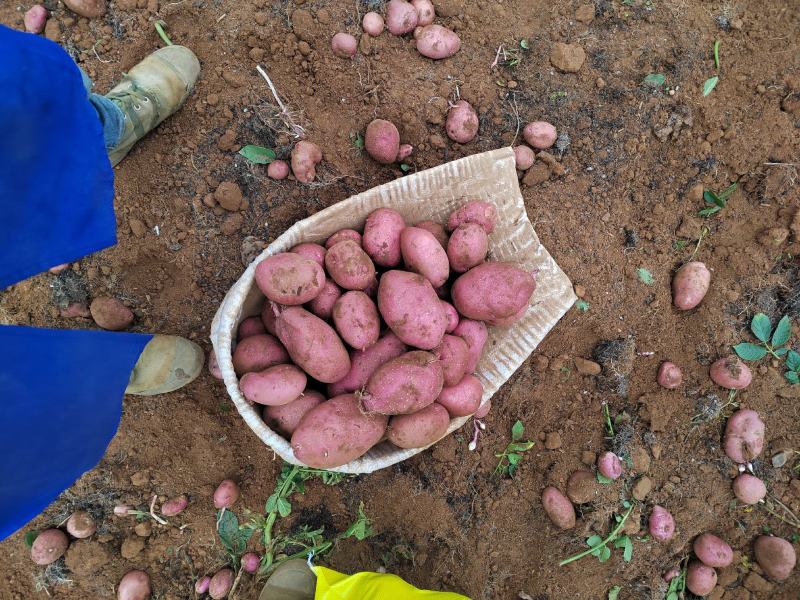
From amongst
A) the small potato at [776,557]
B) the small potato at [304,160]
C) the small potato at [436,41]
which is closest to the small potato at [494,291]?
Result: the small potato at [304,160]

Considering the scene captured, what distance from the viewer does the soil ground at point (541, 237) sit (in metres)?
2.04

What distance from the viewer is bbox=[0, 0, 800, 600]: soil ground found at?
6.70ft

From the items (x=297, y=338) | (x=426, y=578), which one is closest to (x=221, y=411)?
(x=297, y=338)

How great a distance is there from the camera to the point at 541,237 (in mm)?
2189

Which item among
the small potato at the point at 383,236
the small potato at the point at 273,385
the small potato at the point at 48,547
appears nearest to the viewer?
the small potato at the point at 273,385

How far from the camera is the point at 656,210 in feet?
7.33

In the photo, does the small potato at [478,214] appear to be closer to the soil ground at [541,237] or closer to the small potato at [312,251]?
the soil ground at [541,237]

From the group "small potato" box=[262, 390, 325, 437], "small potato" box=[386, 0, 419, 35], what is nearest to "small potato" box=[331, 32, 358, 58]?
"small potato" box=[386, 0, 419, 35]

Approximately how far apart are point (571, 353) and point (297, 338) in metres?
1.27

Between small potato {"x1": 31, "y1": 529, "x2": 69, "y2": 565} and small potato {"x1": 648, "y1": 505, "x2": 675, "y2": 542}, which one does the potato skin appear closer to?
small potato {"x1": 31, "y1": 529, "x2": 69, "y2": 565}

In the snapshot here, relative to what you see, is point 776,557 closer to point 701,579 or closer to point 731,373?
point 701,579


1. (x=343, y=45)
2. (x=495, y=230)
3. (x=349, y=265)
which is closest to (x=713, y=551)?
(x=495, y=230)

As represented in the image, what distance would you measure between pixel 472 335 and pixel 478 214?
44 cm

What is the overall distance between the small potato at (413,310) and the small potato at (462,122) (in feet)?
2.67
